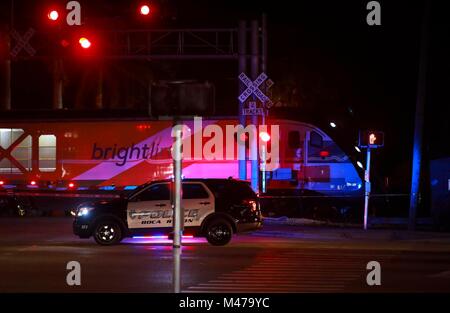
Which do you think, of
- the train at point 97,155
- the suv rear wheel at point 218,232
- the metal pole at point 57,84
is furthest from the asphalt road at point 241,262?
the metal pole at point 57,84

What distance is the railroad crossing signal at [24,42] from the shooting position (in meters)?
25.7

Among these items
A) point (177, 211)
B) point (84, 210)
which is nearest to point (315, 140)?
point (84, 210)

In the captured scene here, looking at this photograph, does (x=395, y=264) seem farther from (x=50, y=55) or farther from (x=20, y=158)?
(x=20, y=158)

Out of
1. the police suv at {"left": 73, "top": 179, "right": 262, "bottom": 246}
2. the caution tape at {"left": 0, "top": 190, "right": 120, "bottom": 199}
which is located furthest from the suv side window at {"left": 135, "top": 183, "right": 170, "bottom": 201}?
the caution tape at {"left": 0, "top": 190, "right": 120, "bottom": 199}

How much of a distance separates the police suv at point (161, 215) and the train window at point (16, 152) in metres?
10.8

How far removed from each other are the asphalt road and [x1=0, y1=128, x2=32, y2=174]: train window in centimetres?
734

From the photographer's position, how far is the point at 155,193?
1903 centimetres

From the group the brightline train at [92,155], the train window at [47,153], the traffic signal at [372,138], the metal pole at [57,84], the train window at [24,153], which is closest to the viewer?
the traffic signal at [372,138]

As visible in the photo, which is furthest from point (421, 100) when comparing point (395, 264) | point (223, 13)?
point (223, 13)

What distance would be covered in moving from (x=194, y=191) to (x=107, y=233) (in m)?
2.40

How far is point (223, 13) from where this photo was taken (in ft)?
129

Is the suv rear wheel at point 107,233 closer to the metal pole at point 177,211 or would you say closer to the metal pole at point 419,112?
the metal pole at point 419,112

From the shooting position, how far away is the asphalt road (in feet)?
40.2

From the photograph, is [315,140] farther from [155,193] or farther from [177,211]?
[177,211]
